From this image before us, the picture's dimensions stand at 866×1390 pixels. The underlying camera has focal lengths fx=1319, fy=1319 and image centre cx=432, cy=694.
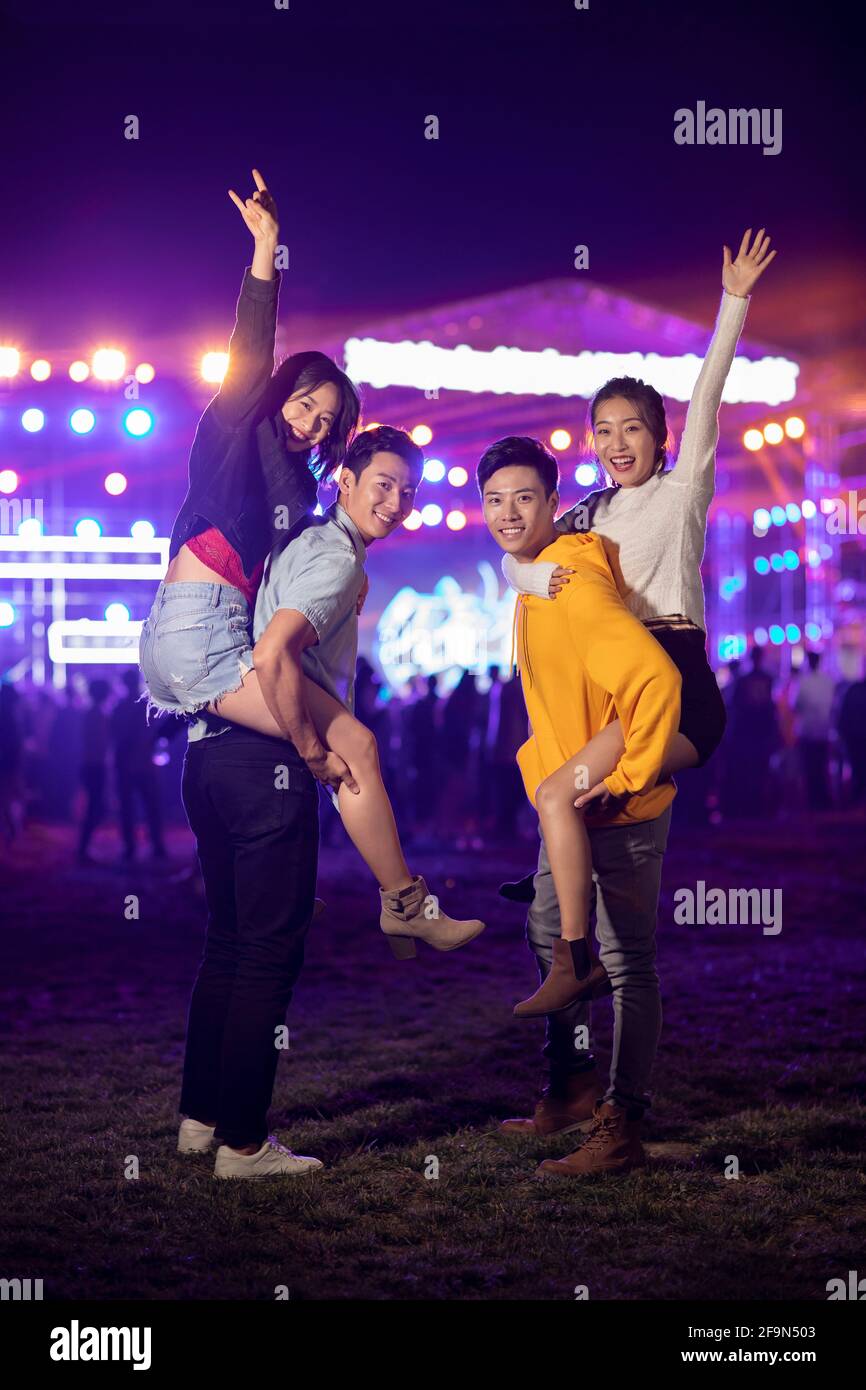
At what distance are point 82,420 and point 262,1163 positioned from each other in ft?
36.1

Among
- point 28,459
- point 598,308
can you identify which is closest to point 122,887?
point 28,459

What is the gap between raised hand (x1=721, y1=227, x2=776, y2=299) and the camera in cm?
352

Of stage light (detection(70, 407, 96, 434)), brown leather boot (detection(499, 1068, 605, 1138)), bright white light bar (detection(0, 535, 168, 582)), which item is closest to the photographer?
brown leather boot (detection(499, 1068, 605, 1138))

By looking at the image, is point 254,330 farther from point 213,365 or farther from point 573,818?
point 213,365

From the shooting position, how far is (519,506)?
352 centimetres

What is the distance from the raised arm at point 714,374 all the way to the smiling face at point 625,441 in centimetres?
10

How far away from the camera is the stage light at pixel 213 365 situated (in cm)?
1179

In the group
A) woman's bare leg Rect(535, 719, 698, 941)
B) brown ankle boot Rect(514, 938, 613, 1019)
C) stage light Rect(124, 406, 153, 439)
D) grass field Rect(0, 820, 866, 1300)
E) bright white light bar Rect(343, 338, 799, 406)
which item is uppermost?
bright white light bar Rect(343, 338, 799, 406)

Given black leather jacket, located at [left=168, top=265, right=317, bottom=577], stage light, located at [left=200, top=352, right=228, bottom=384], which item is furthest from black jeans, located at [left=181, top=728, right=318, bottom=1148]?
stage light, located at [left=200, top=352, right=228, bottom=384]

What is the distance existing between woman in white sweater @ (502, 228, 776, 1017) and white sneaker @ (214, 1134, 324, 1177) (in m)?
0.77

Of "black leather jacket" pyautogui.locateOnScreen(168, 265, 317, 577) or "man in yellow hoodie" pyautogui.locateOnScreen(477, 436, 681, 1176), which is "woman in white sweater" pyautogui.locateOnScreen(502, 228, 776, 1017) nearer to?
"man in yellow hoodie" pyautogui.locateOnScreen(477, 436, 681, 1176)

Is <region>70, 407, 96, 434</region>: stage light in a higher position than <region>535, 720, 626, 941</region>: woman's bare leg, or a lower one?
higher

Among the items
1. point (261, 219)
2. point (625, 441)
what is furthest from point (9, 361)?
point (625, 441)
